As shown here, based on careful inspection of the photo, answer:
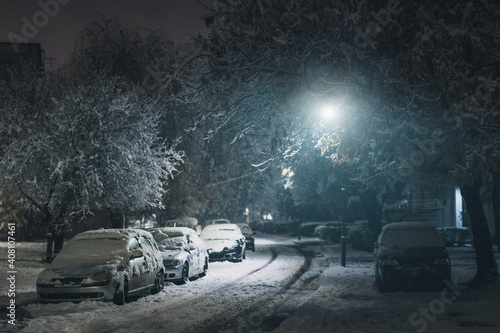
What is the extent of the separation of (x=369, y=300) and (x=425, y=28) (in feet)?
22.1

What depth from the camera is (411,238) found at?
53.1ft

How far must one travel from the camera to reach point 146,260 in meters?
14.6

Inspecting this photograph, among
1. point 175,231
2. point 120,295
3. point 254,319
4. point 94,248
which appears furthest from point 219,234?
point 254,319

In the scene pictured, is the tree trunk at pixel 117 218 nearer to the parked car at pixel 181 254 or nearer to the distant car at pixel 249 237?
the parked car at pixel 181 254

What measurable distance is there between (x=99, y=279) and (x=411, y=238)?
28.5 feet

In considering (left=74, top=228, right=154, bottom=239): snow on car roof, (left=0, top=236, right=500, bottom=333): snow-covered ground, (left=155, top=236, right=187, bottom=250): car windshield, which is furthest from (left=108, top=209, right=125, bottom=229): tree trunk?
(left=74, top=228, right=154, bottom=239): snow on car roof

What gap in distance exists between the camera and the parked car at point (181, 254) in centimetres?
1712

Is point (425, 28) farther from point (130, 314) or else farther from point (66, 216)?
point (66, 216)

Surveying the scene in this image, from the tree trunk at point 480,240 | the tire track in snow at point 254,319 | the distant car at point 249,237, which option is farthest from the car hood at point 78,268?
the distant car at point 249,237

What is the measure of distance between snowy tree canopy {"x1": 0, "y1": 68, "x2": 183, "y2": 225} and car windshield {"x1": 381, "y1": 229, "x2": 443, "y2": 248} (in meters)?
10.9

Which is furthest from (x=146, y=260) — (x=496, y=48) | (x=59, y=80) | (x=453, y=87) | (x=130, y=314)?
(x=59, y=80)

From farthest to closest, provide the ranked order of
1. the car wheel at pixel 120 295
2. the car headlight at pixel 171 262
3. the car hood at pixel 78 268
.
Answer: the car headlight at pixel 171 262
the car wheel at pixel 120 295
the car hood at pixel 78 268

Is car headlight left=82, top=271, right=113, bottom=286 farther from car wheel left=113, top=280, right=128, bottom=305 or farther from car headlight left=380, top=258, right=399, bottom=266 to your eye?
car headlight left=380, top=258, right=399, bottom=266

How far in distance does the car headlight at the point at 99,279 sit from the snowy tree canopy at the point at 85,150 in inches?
353
